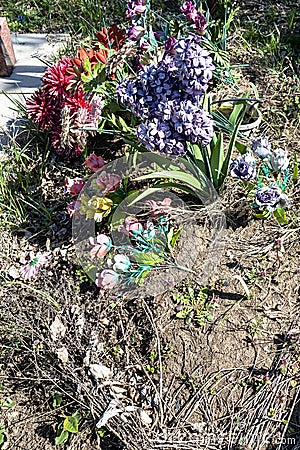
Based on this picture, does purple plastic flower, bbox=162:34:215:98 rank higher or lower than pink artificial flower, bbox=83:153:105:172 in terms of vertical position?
higher

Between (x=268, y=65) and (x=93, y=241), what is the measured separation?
5.44 feet

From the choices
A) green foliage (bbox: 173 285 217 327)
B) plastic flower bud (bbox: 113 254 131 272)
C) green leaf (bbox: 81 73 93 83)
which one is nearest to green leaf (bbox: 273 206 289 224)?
green foliage (bbox: 173 285 217 327)

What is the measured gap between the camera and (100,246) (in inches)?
91.4

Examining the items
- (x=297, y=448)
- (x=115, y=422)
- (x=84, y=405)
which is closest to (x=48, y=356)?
(x=84, y=405)

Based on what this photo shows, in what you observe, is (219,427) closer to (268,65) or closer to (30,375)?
(30,375)

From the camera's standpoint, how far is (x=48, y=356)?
224 cm

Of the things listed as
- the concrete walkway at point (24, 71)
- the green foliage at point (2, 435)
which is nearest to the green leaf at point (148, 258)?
the green foliage at point (2, 435)

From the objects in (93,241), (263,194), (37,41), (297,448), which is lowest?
(297,448)

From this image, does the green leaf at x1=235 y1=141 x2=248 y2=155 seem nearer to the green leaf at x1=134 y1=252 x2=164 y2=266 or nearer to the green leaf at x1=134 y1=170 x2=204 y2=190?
the green leaf at x1=134 y1=170 x2=204 y2=190

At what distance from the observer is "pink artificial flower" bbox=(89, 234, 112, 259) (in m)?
2.31

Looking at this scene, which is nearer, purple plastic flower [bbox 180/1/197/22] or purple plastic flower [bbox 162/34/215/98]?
purple plastic flower [bbox 162/34/215/98]

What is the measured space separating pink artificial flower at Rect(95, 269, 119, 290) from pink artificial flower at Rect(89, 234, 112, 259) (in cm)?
8

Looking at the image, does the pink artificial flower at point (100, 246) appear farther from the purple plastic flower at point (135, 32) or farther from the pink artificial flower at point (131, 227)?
the purple plastic flower at point (135, 32)

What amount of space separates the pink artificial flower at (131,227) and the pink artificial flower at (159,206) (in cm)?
9
